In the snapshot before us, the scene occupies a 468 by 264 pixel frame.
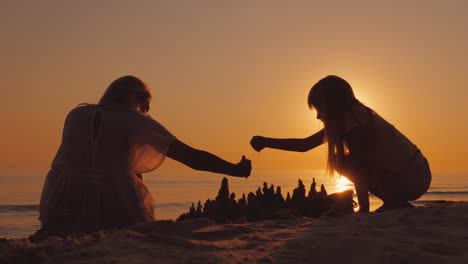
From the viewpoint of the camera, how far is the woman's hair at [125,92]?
14.3 ft

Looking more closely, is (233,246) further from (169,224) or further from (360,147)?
Answer: (360,147)

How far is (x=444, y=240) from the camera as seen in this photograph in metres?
3.20

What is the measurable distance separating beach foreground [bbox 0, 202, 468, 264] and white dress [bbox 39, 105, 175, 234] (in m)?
0.48

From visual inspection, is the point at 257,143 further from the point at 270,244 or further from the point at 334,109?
the point at 270,244

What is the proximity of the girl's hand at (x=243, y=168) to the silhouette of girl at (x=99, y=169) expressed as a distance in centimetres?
95

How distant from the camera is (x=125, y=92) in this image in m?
4.37

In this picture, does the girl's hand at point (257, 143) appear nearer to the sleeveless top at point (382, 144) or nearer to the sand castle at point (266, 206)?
the sand castle at point (266, 206)

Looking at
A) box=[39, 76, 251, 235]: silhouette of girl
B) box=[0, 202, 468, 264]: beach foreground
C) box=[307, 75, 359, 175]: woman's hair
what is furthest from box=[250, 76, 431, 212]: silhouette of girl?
box=[39, 76, 251, 235]: silhouette of girl

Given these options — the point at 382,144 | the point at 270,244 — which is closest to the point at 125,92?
the point at 270,244

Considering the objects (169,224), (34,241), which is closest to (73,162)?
(34,241)

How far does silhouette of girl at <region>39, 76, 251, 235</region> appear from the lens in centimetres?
408

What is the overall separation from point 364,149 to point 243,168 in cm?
144

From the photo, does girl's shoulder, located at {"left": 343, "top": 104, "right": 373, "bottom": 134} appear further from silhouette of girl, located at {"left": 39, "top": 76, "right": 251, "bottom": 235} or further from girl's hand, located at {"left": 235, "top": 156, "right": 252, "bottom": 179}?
silhouette of girl, located at {"left": 39, "top": 76, "right": 251, "bottom": 235}

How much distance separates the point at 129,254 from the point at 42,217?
1.75 m
